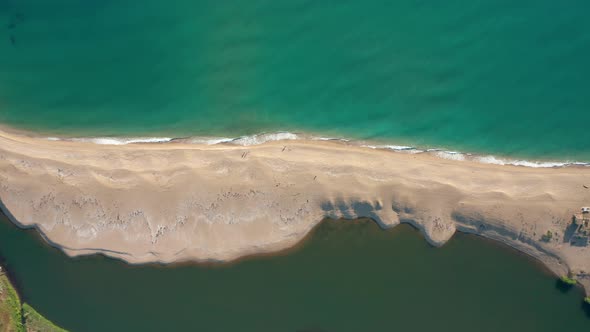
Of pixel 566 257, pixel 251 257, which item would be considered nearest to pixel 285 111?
pixel 251 257

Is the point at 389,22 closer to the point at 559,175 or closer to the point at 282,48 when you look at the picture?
the point at 282,48

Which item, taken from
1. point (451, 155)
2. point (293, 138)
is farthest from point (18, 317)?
point (451, 155)

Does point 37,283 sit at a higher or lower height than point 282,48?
lower

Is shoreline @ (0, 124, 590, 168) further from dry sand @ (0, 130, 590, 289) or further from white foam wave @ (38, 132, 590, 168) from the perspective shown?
dry sand @ (0, 130, 590, 289)

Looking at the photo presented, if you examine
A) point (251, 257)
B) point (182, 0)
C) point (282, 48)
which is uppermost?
point (182, 0)

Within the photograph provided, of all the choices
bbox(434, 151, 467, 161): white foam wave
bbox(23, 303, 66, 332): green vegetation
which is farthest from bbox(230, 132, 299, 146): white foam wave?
bbox(23, 303, 66, 332): green vegetation

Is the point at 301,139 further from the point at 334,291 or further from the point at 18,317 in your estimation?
the point at 18,317
